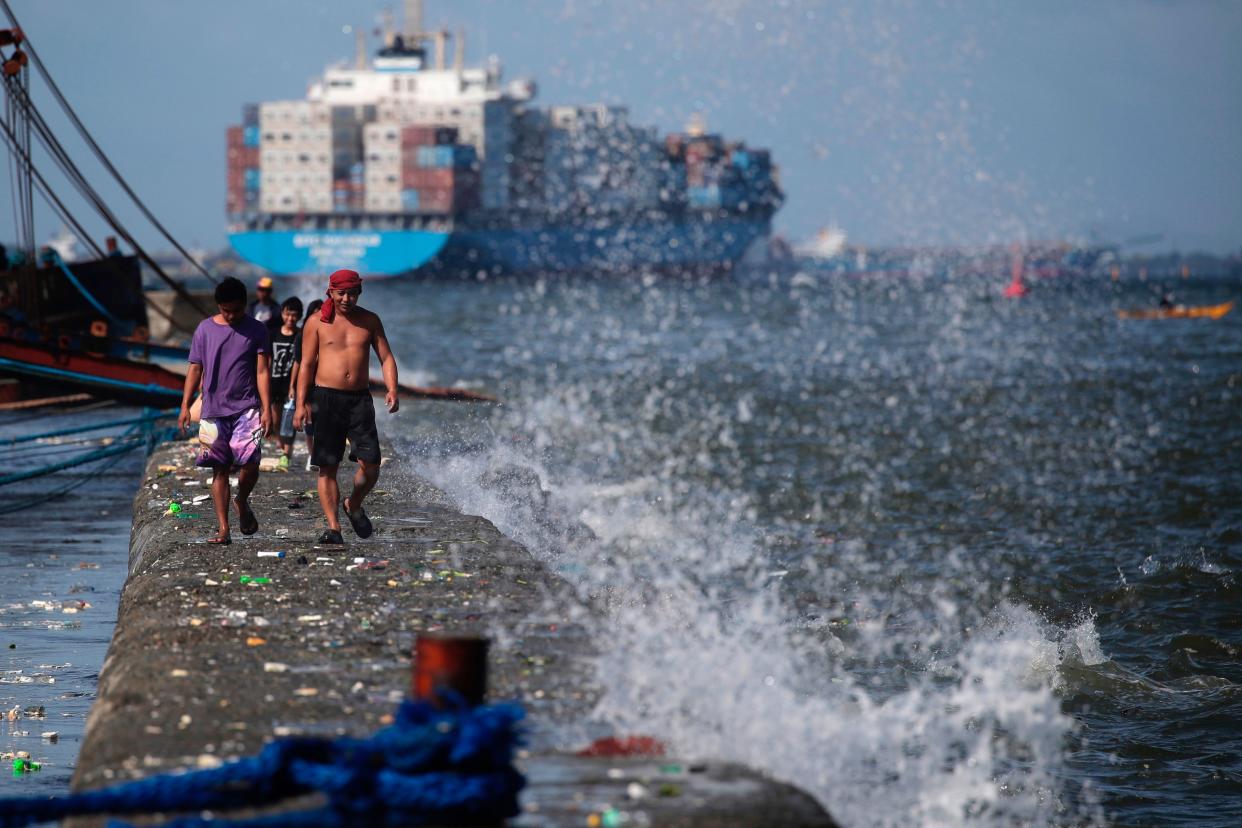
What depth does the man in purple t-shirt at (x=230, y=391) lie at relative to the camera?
795cm

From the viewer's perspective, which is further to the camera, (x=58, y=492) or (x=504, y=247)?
(x=504, y=247)

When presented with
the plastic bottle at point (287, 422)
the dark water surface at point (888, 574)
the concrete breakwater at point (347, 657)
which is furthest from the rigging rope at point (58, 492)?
the concrete breakwater at point (347, 657)

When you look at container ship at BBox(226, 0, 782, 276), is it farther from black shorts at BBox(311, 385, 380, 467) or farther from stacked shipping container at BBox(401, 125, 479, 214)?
black shorts at BBox(311, 385, 380, 467)

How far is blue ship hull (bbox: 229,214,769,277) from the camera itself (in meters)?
112

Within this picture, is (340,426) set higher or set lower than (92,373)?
higher

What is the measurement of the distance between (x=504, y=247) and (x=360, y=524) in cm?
11262

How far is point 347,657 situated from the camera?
5.59 m

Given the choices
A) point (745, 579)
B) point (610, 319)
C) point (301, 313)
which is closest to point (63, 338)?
point (301, 313)

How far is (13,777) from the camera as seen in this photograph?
20.4 feet

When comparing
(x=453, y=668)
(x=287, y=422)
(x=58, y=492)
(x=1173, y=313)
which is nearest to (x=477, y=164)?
(x=1173, y=313)

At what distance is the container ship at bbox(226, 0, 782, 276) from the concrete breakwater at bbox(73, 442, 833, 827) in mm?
101296

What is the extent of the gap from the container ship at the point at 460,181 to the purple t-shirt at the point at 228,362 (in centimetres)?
10068

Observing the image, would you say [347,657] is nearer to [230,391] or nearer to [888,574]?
[230,391]

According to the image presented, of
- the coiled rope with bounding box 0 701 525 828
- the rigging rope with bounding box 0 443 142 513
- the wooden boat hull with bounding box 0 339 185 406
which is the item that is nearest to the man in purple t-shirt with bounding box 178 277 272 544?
the coiled rope with bounding box 0 701 525 828
